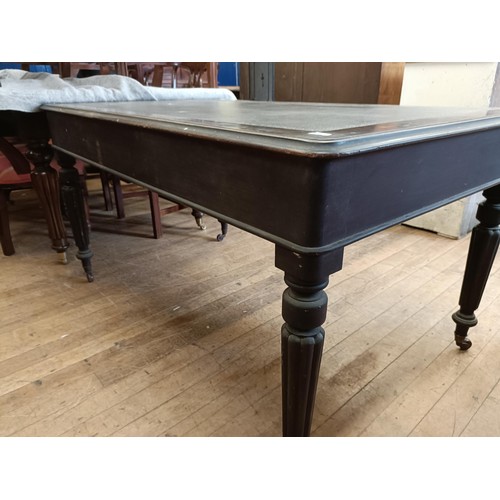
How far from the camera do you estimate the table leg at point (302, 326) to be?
2.08 ft

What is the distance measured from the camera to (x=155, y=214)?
226 cm

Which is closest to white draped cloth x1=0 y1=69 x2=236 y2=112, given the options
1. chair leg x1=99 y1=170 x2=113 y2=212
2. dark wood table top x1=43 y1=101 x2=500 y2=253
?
dark wood table top x1=43 y1=101 x2=500 y2=253

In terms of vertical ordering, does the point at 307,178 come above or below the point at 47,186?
above

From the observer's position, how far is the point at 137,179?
3.23 feet

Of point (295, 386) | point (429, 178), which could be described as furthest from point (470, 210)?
point (295, 386)

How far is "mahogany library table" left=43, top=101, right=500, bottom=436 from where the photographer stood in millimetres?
560

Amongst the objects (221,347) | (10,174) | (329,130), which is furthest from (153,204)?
(329,130)

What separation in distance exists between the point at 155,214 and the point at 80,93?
0.89 m

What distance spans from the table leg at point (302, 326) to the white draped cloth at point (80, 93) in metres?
1.18

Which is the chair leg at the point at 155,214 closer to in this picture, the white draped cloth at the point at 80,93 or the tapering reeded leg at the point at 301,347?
the white draped cloth at the point at 80,93

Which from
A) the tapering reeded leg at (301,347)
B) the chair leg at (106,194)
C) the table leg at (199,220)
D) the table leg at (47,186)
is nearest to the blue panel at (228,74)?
the chair leg at (106,194)

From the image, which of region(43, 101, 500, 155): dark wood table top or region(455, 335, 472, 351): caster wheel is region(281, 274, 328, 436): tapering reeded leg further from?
Result: region(455, 335, 472, 351): caster wheel

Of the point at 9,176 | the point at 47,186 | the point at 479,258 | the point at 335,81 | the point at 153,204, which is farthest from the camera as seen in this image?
the point at 335,81

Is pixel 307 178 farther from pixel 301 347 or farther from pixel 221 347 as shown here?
pixel 221 347
